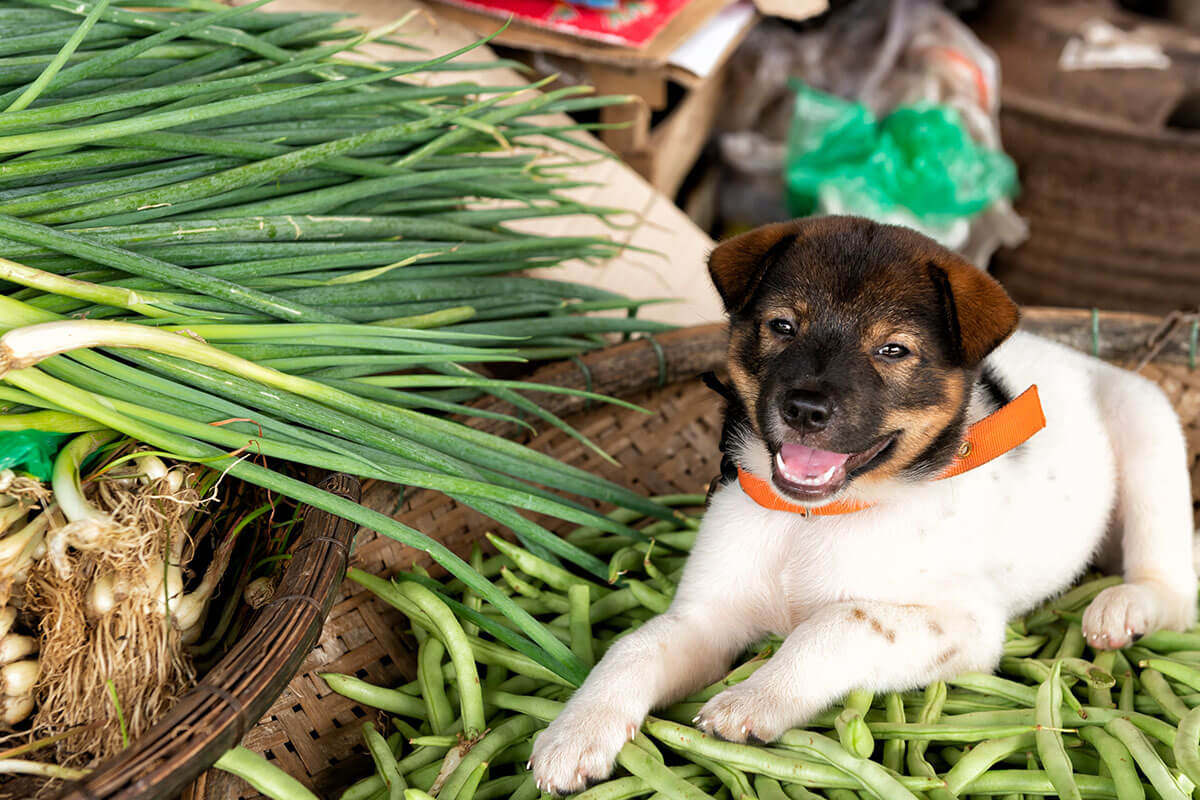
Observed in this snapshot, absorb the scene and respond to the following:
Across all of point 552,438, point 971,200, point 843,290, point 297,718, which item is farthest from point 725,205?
point 297,718

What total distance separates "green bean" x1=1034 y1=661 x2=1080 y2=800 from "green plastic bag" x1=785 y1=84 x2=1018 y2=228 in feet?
6.88

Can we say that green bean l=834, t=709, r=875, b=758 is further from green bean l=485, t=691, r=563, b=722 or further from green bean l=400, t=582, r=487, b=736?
green bean l=400, t=582, r=487, b=736

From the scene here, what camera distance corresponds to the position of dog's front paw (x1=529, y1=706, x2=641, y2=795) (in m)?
1.40

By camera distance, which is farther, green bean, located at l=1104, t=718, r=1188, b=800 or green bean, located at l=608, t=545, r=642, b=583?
green bean, located at l=608, t=545, r=642, b=583

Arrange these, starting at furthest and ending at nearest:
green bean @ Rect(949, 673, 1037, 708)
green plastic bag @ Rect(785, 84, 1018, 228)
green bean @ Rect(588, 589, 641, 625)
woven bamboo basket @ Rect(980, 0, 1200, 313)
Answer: woven bamboo basket @ Rect(980, 0, 1200, 313) → green plastic bag @ Rect(785, 84, 1018, 228) → green bean @ Rect(588, 589, 641, 625) → green bean @ Rect(949, 673, 1037, 708)

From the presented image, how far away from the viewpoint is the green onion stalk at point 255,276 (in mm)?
1433

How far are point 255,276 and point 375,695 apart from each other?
2.23 ft

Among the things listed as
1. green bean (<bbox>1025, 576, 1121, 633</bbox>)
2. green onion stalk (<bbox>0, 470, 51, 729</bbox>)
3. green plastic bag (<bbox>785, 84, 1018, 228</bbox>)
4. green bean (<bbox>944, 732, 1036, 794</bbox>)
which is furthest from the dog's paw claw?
green plastic bag (<bbox>785, 84, 1018, 228</bbox>)

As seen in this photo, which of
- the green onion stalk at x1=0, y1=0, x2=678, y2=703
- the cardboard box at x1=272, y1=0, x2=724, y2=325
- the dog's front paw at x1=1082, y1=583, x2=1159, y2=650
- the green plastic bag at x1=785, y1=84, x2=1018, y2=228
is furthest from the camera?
the green plastic bag at x1=785, y1=84, x2=1018, y2=228

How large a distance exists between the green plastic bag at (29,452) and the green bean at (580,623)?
806 mm

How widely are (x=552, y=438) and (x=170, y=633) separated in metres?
0.88

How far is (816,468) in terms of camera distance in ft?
4.90

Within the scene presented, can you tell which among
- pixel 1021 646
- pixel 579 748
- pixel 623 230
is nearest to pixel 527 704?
pixel 579 748

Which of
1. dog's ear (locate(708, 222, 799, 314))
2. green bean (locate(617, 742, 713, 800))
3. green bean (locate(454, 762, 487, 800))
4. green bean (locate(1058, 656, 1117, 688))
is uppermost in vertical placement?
dog's ear (locate(708, 222, 799, 314))
